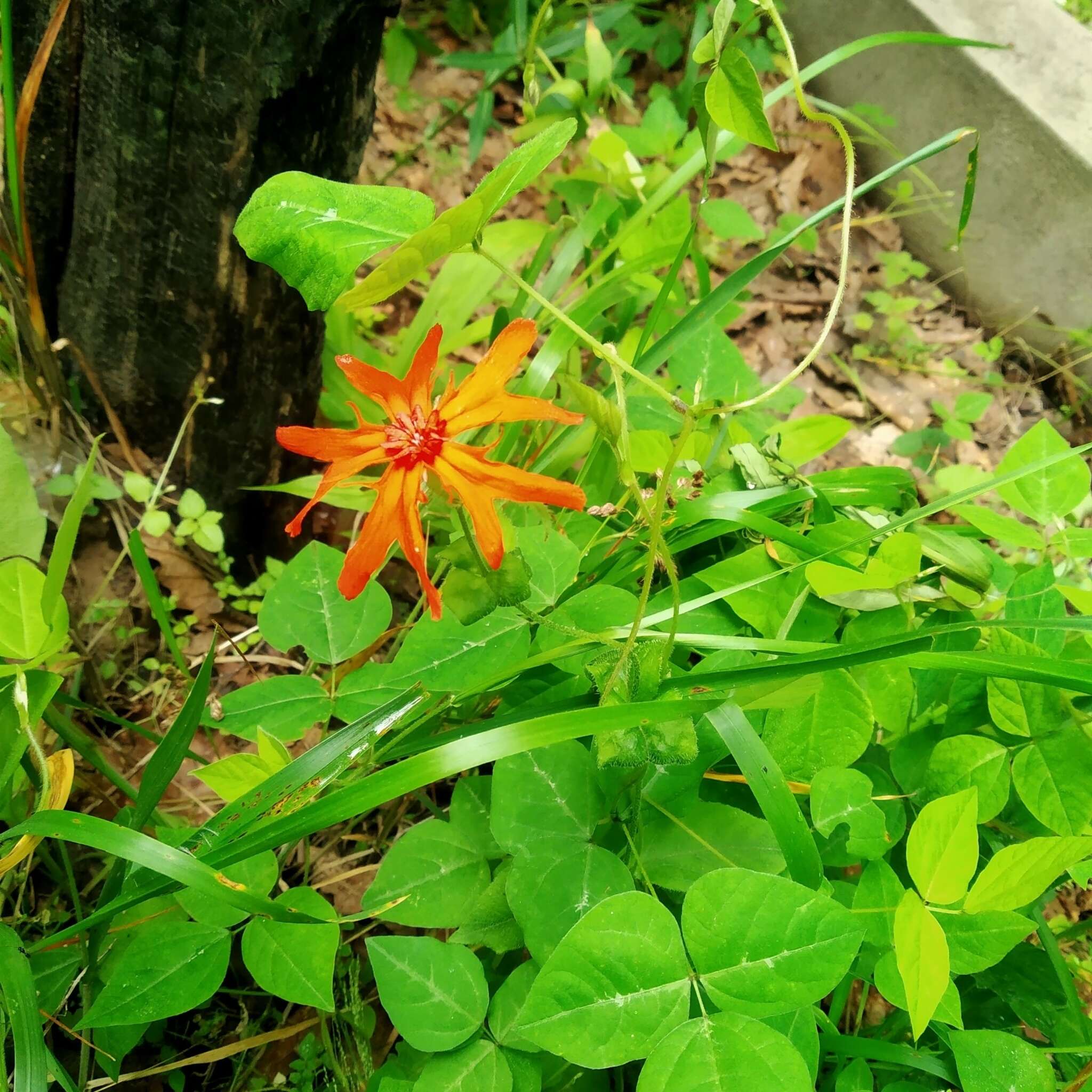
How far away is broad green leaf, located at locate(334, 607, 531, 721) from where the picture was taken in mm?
747

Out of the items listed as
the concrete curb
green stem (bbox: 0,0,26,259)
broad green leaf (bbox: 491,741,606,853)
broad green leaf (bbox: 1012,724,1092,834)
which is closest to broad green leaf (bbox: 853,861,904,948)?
broad green leaf (bbox: 1012,724,1092,834)

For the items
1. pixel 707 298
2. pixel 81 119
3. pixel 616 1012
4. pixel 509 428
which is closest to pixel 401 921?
pixel 616 1012

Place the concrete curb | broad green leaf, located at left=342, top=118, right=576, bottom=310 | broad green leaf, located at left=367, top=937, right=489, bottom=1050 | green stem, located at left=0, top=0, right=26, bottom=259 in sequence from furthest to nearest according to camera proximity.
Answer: the concrete curb, green stem, located at left=0, top=0, right=26, bottom=259, broad green leaf, located at left=367, top=937, right=489, bottom=1050, broad green leaf, located at left=342, top=118, right=576, bottom=310

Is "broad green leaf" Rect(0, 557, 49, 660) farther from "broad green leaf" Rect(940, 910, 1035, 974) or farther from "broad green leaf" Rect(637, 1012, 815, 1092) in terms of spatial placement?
"broad green leaf" Rect(940, 910, 1035, 974)

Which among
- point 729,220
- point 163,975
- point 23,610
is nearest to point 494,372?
point 23,610

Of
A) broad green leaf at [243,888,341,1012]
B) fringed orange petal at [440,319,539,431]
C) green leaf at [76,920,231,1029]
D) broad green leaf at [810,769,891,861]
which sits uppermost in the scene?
fringed orange petal at [440,319,539,431]

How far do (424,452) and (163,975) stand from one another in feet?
1.80

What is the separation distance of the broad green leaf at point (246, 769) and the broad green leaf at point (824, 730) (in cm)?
49

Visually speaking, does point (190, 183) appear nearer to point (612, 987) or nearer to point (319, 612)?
point (319, 612)

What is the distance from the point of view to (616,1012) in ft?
1.85

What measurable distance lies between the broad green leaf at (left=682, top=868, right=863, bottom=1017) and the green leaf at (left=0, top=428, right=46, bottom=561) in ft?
2.62

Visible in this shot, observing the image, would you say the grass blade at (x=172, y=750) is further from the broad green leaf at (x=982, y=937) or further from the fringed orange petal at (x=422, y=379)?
the broad green leaf at (x=982, y=937)

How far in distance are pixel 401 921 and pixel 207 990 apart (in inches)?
7.0

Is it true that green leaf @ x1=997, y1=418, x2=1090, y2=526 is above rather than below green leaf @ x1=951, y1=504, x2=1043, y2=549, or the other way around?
above
